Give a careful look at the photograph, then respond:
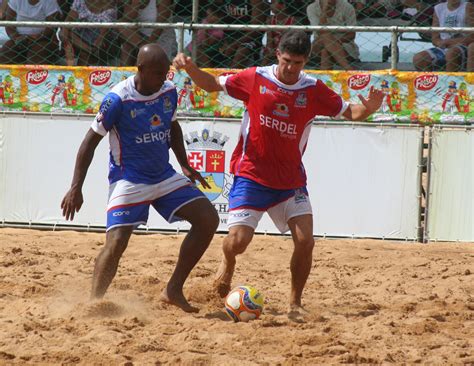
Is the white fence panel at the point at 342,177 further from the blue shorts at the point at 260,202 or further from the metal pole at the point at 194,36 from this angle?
the blue shorts at the point at 260,202

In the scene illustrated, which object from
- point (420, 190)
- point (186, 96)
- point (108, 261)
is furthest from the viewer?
point (186, 96)

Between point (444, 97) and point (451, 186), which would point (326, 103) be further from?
point (444, 97)

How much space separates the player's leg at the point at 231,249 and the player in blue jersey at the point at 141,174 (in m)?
0.17

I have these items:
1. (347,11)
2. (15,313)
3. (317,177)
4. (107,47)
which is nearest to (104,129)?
(15,313)

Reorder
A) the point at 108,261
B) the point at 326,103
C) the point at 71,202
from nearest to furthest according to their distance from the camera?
the point at 71,202
the point at 108,261
the point at 326,103

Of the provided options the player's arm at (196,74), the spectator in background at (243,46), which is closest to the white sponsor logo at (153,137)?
the player's arm at (196,74)

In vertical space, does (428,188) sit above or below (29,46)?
below

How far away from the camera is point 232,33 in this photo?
11328mm

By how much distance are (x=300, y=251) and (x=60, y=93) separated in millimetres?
5361

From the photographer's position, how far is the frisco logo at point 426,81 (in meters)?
10.3

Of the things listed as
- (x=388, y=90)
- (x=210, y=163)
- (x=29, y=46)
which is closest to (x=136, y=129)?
(x=210, y=163)

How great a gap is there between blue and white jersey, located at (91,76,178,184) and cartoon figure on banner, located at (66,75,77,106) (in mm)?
4579

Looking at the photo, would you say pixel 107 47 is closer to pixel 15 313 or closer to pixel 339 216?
pixel 339 216

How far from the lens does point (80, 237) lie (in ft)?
32.0
